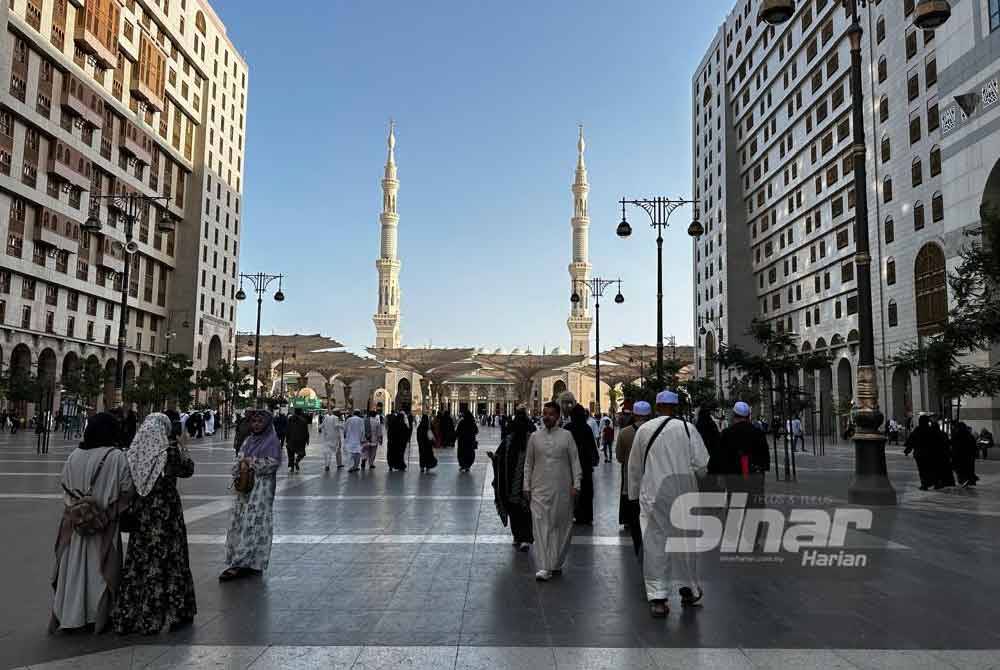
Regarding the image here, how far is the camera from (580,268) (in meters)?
104

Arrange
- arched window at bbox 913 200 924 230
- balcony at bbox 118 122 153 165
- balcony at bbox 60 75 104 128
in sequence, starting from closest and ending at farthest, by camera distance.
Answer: arched window at bbox 913 200 924 230, balcony at bbox 60 75 104 128, balcony at bbox 118 122 153 165

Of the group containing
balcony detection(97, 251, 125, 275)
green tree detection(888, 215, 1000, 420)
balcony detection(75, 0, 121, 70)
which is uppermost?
balcony detection(75, 0, 121, 70)

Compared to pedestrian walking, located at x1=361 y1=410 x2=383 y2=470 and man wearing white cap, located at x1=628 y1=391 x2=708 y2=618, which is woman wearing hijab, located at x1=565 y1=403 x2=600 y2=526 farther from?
pedestrian walking, located at x1=361 y1=410 x2=383 y2=470

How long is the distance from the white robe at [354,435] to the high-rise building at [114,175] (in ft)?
61.7

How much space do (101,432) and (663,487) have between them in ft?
12.6

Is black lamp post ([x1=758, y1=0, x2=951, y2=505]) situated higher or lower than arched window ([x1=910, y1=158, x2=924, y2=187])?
lower

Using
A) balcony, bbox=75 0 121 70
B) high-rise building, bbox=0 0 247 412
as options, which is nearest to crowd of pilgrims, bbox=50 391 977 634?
high-rise building, bbox=0 0 247 412

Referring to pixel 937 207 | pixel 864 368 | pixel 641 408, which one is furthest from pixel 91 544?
pixel 937 207

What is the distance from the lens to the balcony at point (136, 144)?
4978 centimetres

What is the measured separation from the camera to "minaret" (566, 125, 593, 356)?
4109 inches

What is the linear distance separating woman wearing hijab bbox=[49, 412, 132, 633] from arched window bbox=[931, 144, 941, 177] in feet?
112

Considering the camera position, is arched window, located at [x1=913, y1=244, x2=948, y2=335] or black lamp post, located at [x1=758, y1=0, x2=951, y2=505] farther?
arched window, located at [x1=913, y1=244, x2=948, y2=335]

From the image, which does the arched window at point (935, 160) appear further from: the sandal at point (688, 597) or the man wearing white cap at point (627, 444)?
the sandal at point (688, 597)

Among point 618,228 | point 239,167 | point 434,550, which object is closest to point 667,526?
point 434,550
